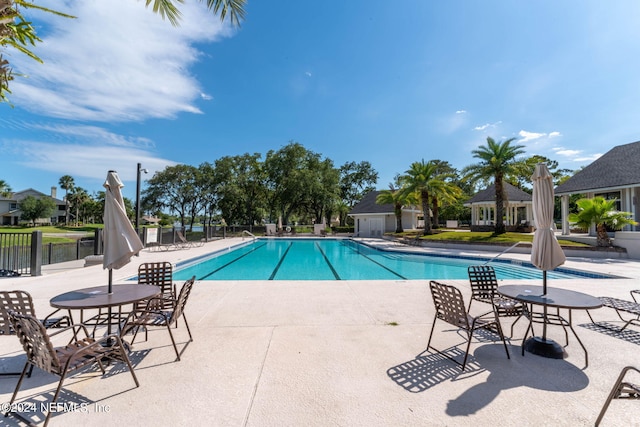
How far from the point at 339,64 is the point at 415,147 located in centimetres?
1682

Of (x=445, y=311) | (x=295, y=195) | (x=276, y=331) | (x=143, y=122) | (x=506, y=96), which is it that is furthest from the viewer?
(x=295, y=195)

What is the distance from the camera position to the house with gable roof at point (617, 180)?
15.4 meters

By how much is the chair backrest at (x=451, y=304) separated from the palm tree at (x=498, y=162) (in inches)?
708

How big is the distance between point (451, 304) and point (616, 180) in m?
20.3

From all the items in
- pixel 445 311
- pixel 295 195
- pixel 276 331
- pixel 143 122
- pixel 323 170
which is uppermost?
pixel 143 122

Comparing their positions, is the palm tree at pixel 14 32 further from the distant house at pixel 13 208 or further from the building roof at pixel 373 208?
the distant house at pixel 13 208

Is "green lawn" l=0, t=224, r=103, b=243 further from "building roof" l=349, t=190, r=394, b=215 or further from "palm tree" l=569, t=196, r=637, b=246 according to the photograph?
"palm tree" l=569, t=196, r=637, b=246

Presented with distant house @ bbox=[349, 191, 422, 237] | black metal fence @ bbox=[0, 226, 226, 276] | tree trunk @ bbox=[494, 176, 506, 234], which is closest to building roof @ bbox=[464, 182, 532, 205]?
distant house @ bbox=[349, 191, 422, 237]

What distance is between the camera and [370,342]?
11.5 ft

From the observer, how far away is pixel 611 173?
54.2ft

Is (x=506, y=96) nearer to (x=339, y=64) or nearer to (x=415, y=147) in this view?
(x=339, y=64)

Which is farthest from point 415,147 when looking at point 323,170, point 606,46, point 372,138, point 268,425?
point 268,425

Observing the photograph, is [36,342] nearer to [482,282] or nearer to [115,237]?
[115,237]

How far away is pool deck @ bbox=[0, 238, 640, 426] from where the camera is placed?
7.02 feet
